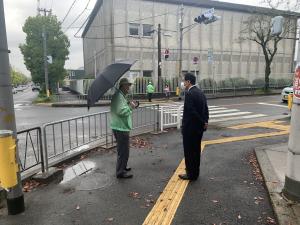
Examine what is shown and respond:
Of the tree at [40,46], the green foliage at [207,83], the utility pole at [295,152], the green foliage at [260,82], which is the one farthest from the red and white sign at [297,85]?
A: the tree at [40,46]

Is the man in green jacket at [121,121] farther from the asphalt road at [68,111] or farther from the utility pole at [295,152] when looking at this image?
the asphalt road at [68,111]

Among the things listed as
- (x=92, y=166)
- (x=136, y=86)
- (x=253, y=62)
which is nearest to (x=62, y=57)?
(x=136, y=86)

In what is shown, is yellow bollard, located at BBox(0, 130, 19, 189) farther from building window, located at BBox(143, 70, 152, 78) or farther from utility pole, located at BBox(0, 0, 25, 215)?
building window, located at BBox(143, 70, 152, 78)

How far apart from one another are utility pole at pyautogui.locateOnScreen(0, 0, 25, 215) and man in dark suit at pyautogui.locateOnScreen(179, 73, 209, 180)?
Answer: 2.81 m

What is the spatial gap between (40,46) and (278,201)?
3473 centimetres

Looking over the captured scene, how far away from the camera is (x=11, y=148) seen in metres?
4.04

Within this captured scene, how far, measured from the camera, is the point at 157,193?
492cm

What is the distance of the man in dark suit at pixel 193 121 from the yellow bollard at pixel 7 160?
2.84m

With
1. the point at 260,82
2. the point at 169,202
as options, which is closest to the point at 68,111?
the point at 169,202

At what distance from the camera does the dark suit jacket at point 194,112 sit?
5.27 meters

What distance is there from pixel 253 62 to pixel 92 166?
122 feet

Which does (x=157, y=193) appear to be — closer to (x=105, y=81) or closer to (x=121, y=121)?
(x=121, y=121)

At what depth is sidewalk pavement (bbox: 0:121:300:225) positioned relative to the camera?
4062mm

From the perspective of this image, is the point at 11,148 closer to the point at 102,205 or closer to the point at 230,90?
the point at 102,205
